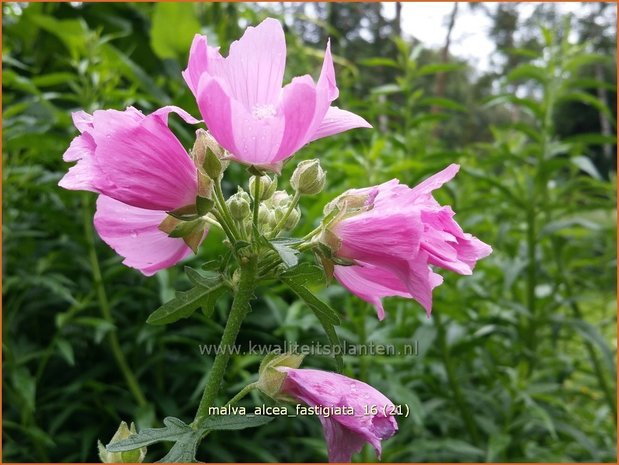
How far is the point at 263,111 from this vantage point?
1.52 ft

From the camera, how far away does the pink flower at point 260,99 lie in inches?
16.4

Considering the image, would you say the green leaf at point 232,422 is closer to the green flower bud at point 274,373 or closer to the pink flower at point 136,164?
the green flower bud at point 274,373

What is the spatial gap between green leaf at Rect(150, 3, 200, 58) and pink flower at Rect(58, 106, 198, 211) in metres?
1.38

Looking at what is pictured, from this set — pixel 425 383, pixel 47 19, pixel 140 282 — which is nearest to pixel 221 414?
pixel 140 282

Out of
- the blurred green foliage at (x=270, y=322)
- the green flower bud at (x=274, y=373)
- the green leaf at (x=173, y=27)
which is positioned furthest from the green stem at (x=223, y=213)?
the green leaf at (x=173, y=27)

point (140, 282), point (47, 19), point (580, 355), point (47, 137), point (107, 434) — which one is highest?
point (47, 19)

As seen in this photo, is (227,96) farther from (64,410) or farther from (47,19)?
(47,19)

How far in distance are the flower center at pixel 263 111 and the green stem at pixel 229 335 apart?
A: 0.33 feet

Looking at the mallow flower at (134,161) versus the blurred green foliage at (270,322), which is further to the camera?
the blurred green foliage at (270,322)

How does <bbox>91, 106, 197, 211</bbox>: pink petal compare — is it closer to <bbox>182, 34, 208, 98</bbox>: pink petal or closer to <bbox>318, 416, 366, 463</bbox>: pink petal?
<bbox>182, 34, 208, 98</bbox>: pink petal

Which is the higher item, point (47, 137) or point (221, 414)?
point (47, 137)

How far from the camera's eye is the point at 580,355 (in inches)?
87.1

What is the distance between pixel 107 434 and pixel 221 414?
0.93 m

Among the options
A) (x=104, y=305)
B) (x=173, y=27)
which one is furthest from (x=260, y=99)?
(x=173, y=27)
